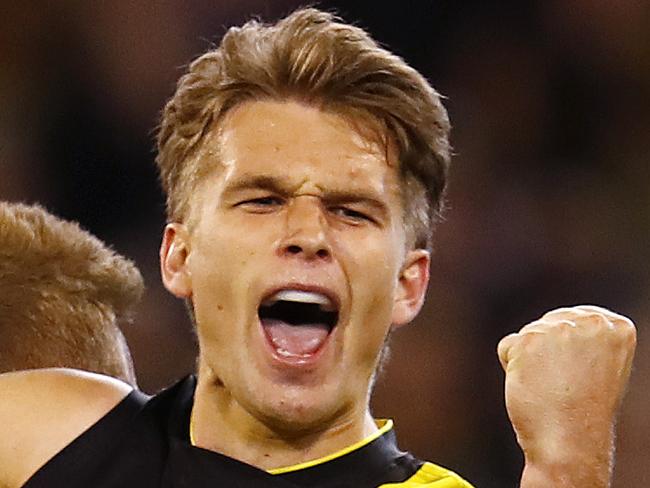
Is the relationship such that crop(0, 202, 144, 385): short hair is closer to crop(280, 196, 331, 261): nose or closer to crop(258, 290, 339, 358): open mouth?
crop(258, 290, 339, 358): open mouth

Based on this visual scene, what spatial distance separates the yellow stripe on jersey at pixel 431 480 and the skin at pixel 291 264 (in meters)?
0.09

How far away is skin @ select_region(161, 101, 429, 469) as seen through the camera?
175 cm

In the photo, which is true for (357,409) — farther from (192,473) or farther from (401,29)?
(401,29)

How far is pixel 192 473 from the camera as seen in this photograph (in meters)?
1.80

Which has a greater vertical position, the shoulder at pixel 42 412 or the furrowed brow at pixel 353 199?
the furrowed brow at pixel 353 199

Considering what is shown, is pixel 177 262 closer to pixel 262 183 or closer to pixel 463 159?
pixel 262 183

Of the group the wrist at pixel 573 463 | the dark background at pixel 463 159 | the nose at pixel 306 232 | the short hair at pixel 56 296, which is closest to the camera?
the wrist at pixel 573 463

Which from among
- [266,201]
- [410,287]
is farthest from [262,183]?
[410,287]

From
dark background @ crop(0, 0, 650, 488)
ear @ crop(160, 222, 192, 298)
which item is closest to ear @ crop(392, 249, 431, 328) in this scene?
ear @ crop(160, 222, 192, 298)

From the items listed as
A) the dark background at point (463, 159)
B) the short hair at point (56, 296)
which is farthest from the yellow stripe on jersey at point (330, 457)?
the dark background at point (463, 159)

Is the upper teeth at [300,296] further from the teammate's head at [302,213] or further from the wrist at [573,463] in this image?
the wrist at [573,463]

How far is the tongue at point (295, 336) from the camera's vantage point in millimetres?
1825

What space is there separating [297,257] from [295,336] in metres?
0.15

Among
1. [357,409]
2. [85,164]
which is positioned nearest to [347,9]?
[85,164]
